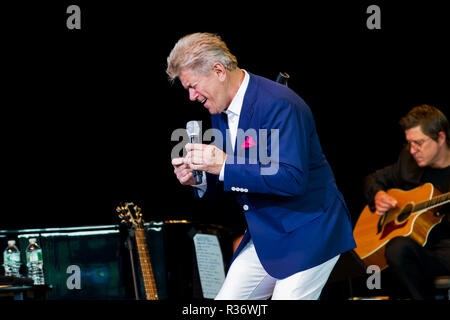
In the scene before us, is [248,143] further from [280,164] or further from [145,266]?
[145,266]

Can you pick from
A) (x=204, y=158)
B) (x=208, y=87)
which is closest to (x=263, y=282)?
(x=204, y=158)

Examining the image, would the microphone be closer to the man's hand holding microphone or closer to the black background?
the man's hand holding microphone

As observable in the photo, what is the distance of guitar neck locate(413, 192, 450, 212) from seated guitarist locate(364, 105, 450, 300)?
0.05 m

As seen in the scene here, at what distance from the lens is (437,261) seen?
3.71 meters

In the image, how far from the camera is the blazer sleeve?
2055 mm

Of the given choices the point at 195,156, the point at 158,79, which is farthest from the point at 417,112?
the point at 195,156

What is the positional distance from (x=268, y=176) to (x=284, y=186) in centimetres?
6

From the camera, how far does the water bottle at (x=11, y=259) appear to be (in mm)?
3916

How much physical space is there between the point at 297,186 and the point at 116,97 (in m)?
3.23

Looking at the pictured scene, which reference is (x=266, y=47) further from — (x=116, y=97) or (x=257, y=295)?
(x=257, y=295)

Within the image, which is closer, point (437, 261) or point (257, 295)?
point (257, 295)

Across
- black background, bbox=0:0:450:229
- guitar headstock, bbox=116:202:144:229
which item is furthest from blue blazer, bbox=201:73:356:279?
black background, bbox=0:0:450:229

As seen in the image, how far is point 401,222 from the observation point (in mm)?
4129

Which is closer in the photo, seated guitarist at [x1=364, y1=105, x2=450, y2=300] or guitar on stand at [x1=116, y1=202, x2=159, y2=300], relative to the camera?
seated guitarist at [x1=364, y1=105, x2=450, y2=300]
